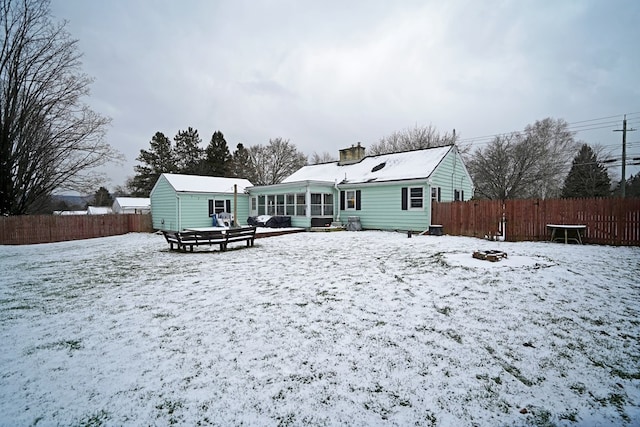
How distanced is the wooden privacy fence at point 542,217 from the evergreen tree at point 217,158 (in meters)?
39.1

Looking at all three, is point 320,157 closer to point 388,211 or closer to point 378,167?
point 378,167

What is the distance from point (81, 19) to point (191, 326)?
16.7 meters

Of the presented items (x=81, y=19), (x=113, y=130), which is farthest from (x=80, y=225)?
(x=81, y=19)

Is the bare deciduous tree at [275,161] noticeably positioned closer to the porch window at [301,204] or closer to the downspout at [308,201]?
the porch window at [301,204]

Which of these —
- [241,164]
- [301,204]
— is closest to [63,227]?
[301,204]

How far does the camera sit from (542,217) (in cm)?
1268

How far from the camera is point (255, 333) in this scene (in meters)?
4.04

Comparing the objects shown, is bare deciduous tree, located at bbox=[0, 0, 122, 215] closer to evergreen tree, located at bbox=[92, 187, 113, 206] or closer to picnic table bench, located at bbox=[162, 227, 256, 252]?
picnic table bench, located at bbox=[162, 227, 256, 252]

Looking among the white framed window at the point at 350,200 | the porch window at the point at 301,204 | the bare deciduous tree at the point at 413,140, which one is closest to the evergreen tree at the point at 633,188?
the bare deciduous tree at the point at 413,140


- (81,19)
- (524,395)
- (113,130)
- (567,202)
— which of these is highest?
(81,19)

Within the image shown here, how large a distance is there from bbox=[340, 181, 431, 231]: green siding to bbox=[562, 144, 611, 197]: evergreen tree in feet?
86.6

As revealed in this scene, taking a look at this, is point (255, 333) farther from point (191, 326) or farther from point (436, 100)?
point (436, 100)

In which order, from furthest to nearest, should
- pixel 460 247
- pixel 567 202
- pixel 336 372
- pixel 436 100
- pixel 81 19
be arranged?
pixel 436 100 < pixel 81 19 < pixel 567 202 < pixel 460 247 < pixel 336 372

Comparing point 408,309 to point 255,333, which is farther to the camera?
point 408,309
